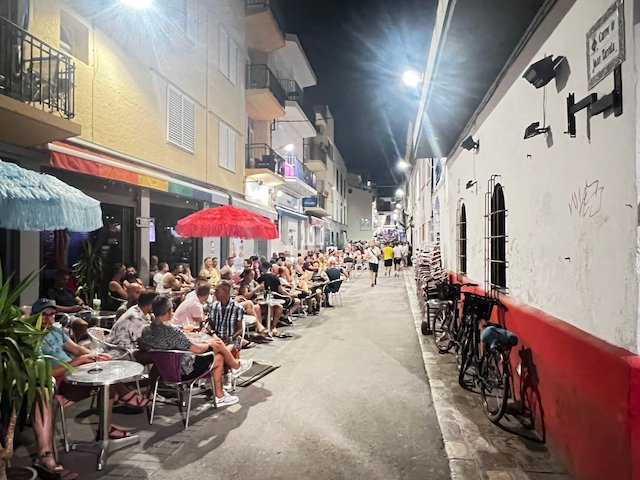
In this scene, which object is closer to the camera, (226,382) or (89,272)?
(226,382)

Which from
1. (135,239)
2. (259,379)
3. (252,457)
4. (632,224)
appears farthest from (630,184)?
(135,239)

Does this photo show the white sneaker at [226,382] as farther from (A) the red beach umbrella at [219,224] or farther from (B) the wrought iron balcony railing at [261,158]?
(B) the wrought iron balcony railing at [261,158]

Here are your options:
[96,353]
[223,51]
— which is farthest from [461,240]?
[223,51]

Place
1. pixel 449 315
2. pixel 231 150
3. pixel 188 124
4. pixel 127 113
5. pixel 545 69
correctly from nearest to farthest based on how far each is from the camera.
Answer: pixel 545 69 → pixel 449 315 → pixel 127 113 → pixel 188 124 → pixel 231 150

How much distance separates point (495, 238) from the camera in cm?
714

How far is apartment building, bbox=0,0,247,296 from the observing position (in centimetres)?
772

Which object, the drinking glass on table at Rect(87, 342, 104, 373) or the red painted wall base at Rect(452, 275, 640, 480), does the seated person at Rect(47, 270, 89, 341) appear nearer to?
the drinking glass on table at Rect(87, 342, 104, 373)

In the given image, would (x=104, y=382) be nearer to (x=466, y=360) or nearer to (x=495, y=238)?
(x=466, y=360)

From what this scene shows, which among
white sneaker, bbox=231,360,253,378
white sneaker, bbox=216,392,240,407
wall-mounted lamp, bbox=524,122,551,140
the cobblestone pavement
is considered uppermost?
wall-mounted lamp, bbox=524,122,551,140

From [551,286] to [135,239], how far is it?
398 inches

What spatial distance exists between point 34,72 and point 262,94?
1256 cm

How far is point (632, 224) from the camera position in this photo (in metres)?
3.02

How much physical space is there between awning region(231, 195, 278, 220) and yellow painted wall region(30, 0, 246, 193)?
0.68 metres

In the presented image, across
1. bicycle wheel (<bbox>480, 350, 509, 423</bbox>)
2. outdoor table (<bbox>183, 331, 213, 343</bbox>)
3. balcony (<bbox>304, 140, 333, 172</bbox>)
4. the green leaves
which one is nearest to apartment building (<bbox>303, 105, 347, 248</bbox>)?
balcony (<bbox>304, 140, 333, 172</bbox>)
